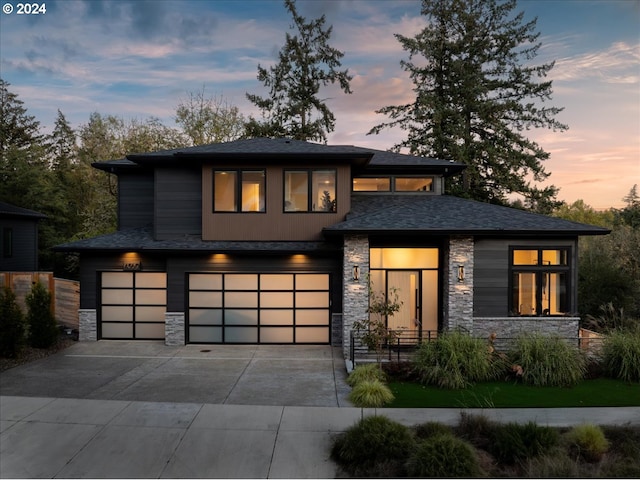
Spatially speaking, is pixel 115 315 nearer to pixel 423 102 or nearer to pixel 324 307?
pixel 324 307

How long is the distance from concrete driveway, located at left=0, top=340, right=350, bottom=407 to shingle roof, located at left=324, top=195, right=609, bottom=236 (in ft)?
13.4

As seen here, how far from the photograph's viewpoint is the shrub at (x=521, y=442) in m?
5.94

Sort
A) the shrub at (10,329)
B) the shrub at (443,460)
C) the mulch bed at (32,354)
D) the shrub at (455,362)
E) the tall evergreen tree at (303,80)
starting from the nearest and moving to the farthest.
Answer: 1. the shrub at (443,460)
2. the shrub at (455,362)
3. the mulch bed at (32,354)
4. the shrub at (10,329)
5. the tall evergreen tree at (303,80)

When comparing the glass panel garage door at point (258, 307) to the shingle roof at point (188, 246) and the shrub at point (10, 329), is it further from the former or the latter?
the shrub at point (10, 329)

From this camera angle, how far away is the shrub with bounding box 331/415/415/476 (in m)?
5.67

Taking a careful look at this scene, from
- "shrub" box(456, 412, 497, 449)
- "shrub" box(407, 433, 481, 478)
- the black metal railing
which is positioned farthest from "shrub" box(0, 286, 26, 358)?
"shrub" box(456, 412, 497, 449)

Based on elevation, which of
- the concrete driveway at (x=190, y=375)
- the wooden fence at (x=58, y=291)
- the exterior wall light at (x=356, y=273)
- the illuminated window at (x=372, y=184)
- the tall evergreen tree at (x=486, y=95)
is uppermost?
the tall evergreen tree at (x=486, y=95)

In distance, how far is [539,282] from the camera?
480 inches

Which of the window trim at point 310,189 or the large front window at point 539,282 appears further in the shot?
the window trim at point 310,189

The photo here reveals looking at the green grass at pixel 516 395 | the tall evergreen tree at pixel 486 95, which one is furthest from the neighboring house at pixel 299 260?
the tall evergreen tree at pixel 486 95

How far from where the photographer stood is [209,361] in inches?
455

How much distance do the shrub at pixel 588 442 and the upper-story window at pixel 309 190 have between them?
9124 mm

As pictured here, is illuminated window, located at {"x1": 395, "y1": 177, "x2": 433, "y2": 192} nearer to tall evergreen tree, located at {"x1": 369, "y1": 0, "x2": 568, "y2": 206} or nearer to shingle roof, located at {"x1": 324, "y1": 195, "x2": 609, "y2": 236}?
shingle roof, located at {"x1": 324, "y1": 195, "x2": 609, "y2": 236}

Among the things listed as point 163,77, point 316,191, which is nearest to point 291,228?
point 316,191
